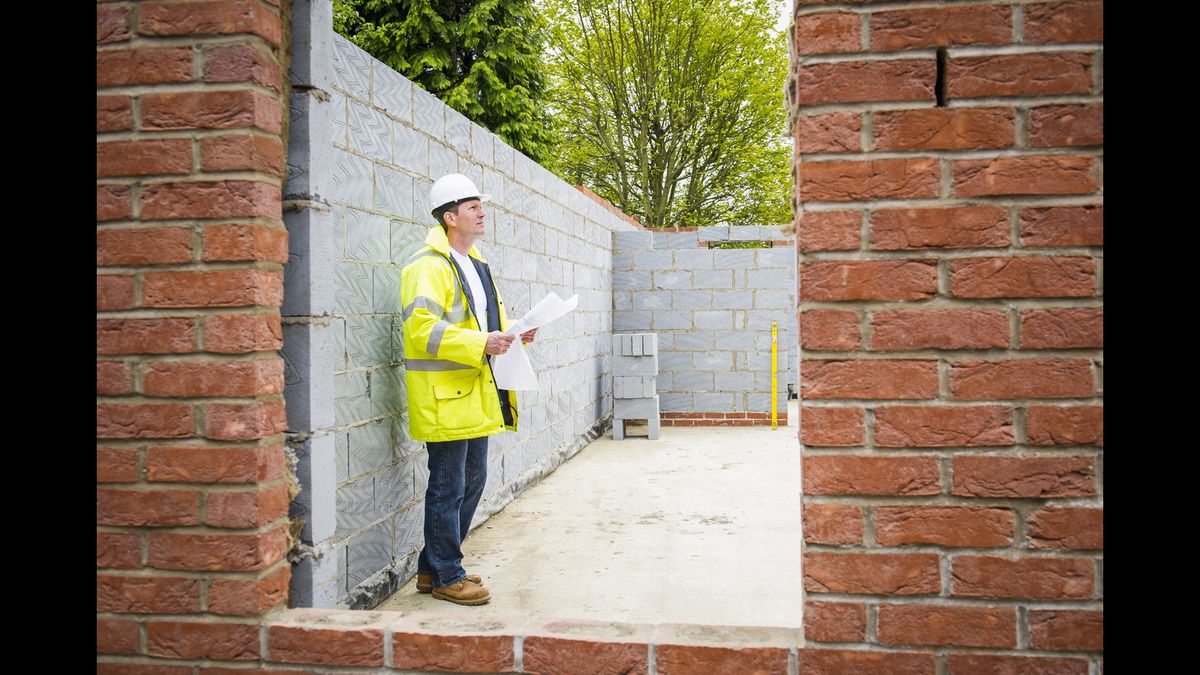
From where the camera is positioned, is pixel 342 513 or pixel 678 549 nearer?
pixel 342 513

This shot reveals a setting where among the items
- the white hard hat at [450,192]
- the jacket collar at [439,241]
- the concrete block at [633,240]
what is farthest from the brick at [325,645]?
the concrete block at [633,240]

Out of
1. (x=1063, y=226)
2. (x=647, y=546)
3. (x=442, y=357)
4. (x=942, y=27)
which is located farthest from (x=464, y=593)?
(x=942, y=27)

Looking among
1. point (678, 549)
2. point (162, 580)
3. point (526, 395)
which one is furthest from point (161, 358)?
point (526, 395)

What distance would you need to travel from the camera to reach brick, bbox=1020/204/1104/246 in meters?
1.94

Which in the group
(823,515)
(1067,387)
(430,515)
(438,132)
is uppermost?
(438,132)

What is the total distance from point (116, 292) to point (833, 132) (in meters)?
1.93

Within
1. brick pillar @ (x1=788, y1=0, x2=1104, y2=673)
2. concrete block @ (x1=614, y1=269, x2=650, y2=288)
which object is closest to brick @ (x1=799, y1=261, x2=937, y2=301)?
brick pillar @ (x1=788, y1=0, x2=1104, y2=673)

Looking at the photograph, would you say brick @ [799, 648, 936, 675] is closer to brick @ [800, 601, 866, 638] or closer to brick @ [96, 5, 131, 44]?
brick @ [800, 601, 866, 638]

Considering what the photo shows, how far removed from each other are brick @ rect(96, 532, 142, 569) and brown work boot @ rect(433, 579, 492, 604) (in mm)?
1721

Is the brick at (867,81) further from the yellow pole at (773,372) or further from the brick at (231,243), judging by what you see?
the yellow pole at (773,372)

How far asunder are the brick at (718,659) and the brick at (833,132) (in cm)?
123

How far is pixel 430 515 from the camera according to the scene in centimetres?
379

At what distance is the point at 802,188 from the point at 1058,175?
58 centimetres

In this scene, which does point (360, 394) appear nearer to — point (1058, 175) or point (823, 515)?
point (823, 515)
